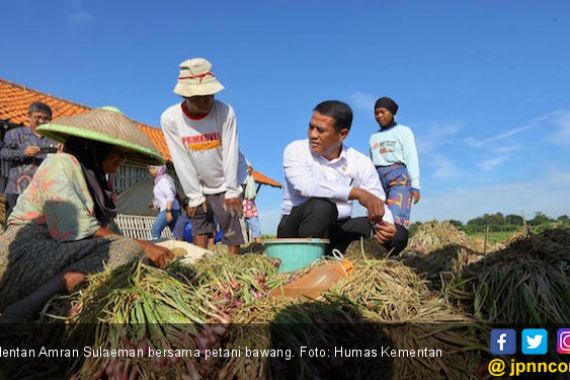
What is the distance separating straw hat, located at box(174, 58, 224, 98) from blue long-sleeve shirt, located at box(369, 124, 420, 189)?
2465 mm

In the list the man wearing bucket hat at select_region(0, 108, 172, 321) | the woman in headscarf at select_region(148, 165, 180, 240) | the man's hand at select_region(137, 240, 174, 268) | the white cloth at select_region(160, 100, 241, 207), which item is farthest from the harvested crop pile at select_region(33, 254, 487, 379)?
the woman in headscarf at select_region(148, 165, 180, 240)

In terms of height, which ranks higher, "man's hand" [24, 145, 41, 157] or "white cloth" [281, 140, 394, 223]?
"man's hand" [24, 145, 41, 157]

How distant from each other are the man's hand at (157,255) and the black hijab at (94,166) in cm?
33

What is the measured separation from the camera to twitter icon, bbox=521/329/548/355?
1.94 metres

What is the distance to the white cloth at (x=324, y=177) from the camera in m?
3.57

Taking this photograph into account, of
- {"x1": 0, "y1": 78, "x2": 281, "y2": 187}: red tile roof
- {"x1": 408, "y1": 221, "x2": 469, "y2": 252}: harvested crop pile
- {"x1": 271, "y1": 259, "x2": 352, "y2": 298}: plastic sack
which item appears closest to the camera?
{"x1": 271, "y1": 259, "x2": 352, "y2": 298}: plastic sack

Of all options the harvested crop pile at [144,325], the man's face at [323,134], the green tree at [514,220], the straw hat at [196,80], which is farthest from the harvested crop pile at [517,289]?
the straw hat at [196,80]

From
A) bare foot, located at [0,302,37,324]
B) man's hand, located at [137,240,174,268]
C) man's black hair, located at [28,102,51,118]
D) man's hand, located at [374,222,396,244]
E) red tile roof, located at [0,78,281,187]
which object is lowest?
bare foot, located at [0,302,37,324]

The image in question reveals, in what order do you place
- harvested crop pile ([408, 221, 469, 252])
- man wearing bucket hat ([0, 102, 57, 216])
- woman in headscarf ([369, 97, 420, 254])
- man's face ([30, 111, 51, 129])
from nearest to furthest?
man's face ([30, 111, 51, 129]) → woman in headscarf ([369, 97, 420, 254]) → man wearing bucket hat ([0, 102, 57, 216]) → harvested crop pile ([408, 221, 469, 252])

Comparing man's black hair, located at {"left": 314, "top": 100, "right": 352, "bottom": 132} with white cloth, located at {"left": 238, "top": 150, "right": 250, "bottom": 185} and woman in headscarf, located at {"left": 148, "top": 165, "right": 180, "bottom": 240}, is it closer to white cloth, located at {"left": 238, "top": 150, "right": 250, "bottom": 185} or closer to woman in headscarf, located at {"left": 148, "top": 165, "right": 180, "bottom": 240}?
white cloth, located at {"left": 238, "top": 150, "right": 250, "bottom": 185}

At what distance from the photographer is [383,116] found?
5.83m

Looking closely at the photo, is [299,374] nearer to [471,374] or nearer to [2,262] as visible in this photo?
[471,374]

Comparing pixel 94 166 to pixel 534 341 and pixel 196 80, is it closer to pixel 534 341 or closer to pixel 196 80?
pixel 196 80

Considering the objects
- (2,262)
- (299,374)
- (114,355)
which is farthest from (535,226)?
(2,262)
